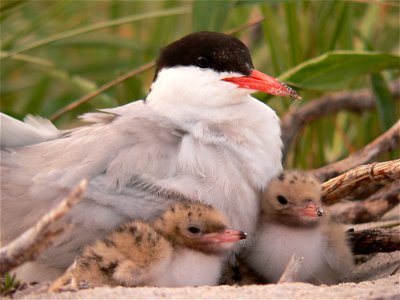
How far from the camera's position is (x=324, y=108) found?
4.74 metres

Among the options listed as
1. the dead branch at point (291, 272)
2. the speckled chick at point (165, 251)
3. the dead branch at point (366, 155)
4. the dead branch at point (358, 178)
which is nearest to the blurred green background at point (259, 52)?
the dead branch at point (366, 155)

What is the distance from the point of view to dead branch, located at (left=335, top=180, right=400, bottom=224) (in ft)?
12.9

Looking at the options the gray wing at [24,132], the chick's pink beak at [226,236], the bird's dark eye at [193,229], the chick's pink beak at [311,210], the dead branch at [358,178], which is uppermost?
the gray wing at [24,132]

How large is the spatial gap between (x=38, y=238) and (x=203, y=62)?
132 centimetres

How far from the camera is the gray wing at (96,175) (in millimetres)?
3104

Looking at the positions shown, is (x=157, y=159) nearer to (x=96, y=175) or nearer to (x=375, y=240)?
(x=96, y=175)

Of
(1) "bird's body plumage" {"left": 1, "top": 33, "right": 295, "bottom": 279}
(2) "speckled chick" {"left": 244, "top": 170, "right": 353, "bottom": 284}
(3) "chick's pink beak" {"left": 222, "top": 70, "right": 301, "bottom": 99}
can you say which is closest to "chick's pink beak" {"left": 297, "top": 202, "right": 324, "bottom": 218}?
(2) "speckled chick" {"left": 244, "top": 170, "right": 353, "bottom": 284}

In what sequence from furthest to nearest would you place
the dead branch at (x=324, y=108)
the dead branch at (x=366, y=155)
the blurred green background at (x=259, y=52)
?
the dead branch at (x=324, y=108) → the blurred green background at (x=259, y=52) → the dead branch at (x=366, y=155)

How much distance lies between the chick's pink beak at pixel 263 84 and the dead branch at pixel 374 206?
72cm

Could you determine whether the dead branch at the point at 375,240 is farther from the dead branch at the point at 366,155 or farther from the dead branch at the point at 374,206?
the dead branch at the point at 366,155

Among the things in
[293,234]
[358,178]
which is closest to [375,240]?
[358,178]

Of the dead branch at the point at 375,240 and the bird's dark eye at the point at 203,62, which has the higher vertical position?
the bird's dark eye at the point at 203,62

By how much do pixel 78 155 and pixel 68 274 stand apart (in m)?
0.67

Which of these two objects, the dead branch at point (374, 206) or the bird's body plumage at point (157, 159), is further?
the dead branch at point (374, 206)
